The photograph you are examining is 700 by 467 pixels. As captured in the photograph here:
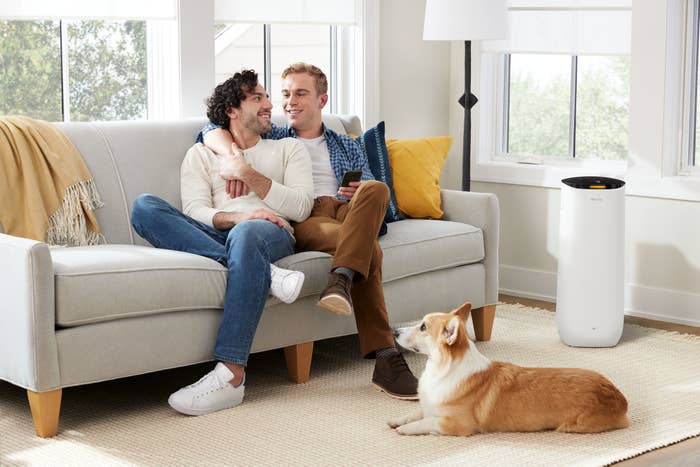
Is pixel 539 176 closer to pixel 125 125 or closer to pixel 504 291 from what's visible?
pixel 504 291

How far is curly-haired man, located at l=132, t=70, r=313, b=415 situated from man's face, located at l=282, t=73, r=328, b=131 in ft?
0.67

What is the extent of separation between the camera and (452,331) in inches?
112

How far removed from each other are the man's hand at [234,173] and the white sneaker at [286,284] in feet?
1.36

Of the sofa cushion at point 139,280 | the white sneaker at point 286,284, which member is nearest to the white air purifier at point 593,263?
the sofa cushion at point 139,280

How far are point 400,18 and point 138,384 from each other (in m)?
2.35

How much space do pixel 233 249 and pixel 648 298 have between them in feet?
6.80

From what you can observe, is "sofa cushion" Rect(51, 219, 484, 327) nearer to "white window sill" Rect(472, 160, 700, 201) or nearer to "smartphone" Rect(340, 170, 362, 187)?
"smartphone" Rect(340, 170, 362, 187)

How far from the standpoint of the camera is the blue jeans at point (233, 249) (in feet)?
10.1

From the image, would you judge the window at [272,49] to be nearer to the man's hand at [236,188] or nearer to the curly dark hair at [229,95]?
the curly dark hair at [229,95]

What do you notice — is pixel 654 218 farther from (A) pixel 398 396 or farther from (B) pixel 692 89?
(A) pixel 398 396

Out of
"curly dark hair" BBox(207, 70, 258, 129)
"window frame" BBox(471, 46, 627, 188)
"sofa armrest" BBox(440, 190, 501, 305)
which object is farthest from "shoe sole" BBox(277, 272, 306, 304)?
"window frame" BBox(471, 46, 627, 188)

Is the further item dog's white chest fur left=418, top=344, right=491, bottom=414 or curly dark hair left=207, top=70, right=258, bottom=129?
curly dark hair left=207, top=70, right=258, bottom=129

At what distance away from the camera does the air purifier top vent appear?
3.90m

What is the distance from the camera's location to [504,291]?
5.03 metres
